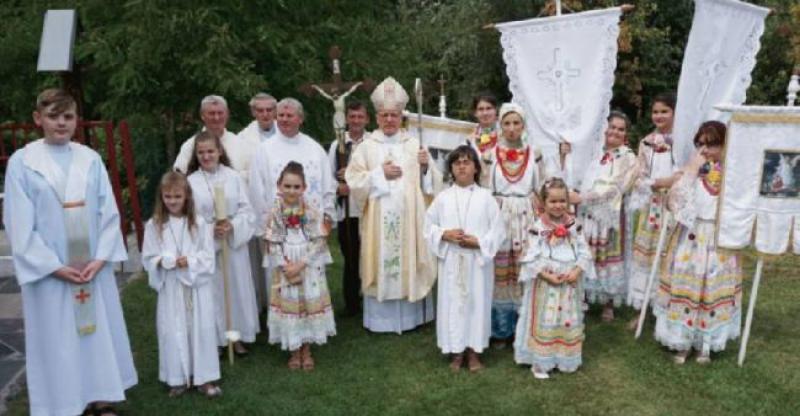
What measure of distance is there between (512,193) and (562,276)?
2.72ft

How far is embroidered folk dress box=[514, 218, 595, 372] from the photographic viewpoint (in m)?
5.18

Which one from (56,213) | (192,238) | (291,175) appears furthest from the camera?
(291,175)

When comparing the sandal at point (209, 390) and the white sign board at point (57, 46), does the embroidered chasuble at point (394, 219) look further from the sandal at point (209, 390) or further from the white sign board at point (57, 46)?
the white sign board at point (57, 46)

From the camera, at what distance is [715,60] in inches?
208

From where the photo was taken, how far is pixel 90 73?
9.75 meters

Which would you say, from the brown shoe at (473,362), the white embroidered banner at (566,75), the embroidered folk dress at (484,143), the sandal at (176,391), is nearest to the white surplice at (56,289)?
the sandal at (176,391)

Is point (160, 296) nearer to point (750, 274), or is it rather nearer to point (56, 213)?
point (56, 213)

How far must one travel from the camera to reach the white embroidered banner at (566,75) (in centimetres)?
553

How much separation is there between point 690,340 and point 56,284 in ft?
14.0

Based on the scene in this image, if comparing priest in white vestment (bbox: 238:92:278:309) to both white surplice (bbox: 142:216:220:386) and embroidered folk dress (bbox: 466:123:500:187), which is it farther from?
embroidered folk dress (bbox: 466:123:500:187)

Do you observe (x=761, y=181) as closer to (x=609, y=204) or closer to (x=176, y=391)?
(x=609, y=204)

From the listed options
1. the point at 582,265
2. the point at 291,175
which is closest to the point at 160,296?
the point at 291,175

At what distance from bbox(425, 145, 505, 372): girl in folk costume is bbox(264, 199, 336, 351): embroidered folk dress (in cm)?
83

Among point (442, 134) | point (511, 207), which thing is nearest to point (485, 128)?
point (442, 134)
